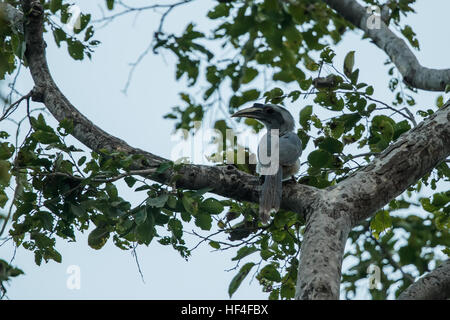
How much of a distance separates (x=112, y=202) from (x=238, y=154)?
114 centimetres

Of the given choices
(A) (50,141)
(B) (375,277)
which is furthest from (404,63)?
(A) (50,141)

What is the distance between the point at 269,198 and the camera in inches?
179

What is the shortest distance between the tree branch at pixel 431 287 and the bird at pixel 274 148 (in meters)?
1.13

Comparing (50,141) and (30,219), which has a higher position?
(50,141)

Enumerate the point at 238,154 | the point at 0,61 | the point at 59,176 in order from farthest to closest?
1. the point at 238,154
2. the point at 59,176
3. the point at 0,61

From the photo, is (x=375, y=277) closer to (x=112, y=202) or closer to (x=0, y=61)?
(x=112, y=202)

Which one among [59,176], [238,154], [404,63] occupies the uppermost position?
[404,63]

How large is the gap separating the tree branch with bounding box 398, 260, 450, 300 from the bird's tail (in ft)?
3.69

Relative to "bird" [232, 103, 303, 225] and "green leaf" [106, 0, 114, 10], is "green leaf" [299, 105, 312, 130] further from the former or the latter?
"green leaf" [106, 0, 114, 10]

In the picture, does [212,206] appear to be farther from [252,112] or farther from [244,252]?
[252,112]

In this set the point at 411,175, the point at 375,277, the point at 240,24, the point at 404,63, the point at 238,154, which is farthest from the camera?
the point at 375,277

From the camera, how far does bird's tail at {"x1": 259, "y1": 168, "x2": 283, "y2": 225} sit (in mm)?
4547

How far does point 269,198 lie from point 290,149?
3.71 ft

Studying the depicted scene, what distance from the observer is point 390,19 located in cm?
630
